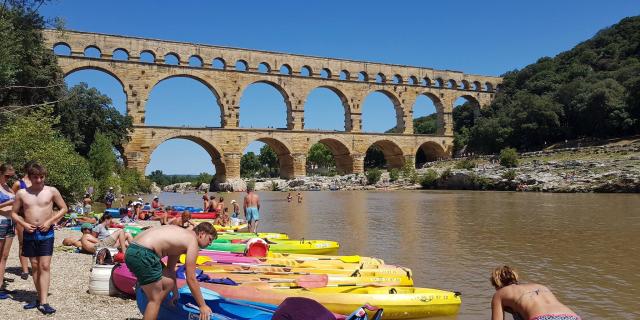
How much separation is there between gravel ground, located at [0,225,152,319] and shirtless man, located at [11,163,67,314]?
174 mm

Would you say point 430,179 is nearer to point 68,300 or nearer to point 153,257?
point 68,300

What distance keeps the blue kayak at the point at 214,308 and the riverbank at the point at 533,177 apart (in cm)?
2646

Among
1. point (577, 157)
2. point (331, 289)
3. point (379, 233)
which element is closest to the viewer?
point (331, 289)

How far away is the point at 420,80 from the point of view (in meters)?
51.8

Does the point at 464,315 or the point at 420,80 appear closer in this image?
the point at 464,315

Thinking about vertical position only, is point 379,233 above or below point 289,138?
below

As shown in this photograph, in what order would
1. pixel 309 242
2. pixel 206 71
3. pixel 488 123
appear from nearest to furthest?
1. pixel 309 242
2. pixel 206 71
3. pixel 488 123

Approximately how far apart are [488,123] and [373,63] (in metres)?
12.9

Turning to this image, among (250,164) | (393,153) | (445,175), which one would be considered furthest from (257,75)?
(250,164)

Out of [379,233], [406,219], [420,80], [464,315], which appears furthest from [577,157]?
[464,315]

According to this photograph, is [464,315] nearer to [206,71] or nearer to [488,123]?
[206,71]

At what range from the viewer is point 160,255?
3.95m

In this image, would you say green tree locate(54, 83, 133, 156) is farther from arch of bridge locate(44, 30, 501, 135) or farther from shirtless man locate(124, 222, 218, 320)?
shirtless man locate(124, 222, 218, 320)

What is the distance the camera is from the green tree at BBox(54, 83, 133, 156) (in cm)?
2642
